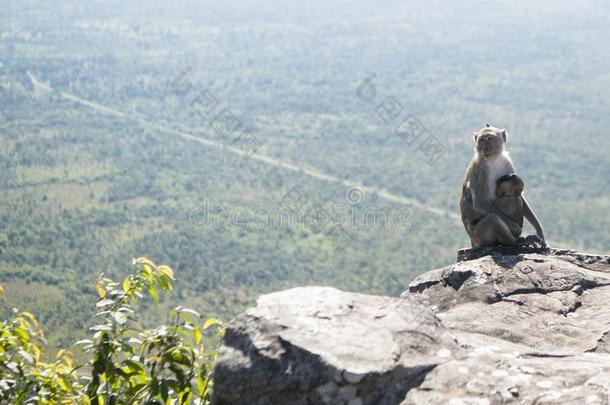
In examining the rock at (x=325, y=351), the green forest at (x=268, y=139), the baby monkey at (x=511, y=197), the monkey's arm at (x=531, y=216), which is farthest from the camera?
the green forest at (x=268, y=139)

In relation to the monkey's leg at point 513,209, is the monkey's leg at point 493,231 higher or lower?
lower

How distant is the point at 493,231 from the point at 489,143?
3.25 feet

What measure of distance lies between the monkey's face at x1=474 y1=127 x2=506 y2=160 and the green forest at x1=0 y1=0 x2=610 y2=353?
20696 mm

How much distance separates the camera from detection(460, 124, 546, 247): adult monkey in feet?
31.9

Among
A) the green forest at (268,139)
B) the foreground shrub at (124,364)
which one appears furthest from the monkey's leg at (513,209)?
the green forest at (268,139)

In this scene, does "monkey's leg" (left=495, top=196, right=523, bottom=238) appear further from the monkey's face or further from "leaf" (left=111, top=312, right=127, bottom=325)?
"leaf" (left=111, top=312, right=127, bottom=325)

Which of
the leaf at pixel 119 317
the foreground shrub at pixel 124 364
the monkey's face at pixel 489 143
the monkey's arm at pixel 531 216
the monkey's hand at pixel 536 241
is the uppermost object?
the monkey's face at pixel 489 143

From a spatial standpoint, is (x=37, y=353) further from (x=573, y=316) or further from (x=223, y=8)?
(x=223, y=8)

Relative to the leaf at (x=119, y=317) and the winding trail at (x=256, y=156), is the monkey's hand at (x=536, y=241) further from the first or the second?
the winding trail at (x=256, y=156)

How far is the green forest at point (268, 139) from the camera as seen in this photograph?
47.9m

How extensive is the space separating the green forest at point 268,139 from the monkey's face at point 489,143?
20.7 meters

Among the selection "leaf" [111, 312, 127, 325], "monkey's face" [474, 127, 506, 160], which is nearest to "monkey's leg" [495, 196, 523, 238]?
"monkey's face" [474, 127, 506, 160]

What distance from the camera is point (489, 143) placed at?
9.94 metres

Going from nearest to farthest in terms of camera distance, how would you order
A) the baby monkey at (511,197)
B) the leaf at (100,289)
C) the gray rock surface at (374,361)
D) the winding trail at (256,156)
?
the gray rock surface at (374,361), the leaf at (100,289), the baby monkey at (511,197), the winding trail at (256,156)
